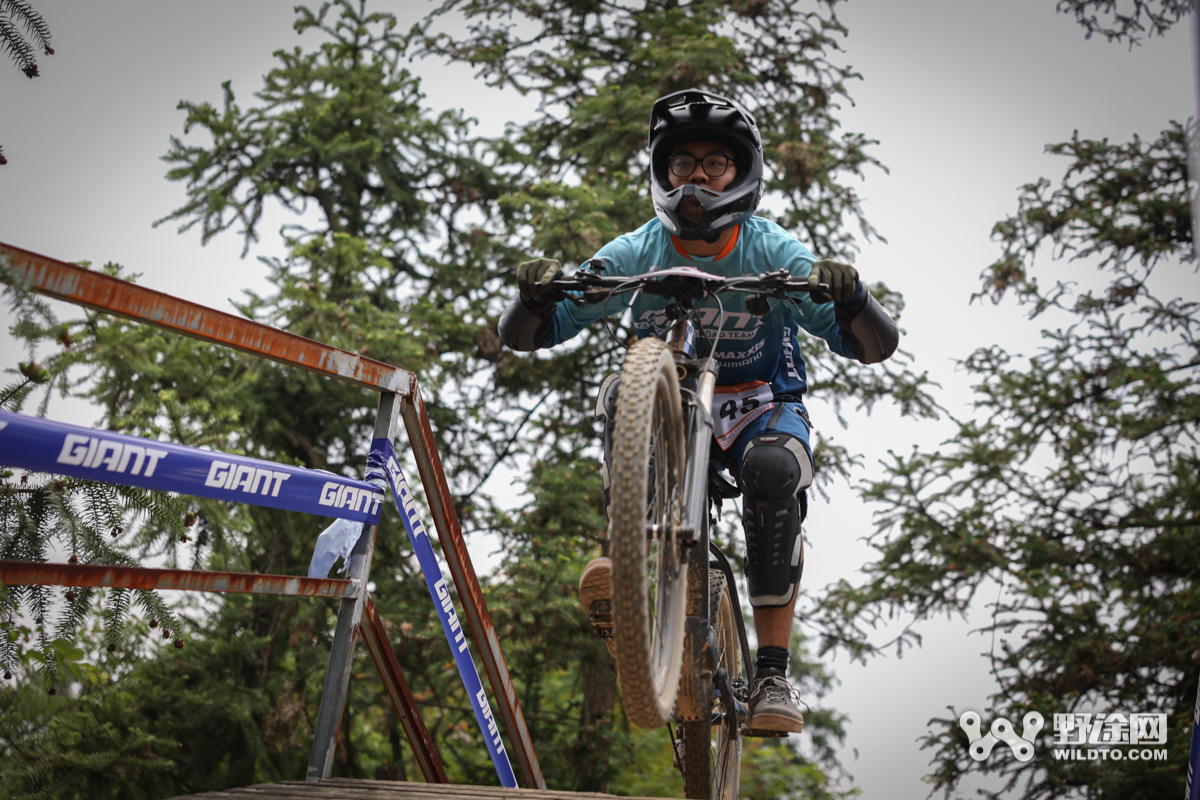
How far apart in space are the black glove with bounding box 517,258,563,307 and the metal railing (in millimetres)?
502

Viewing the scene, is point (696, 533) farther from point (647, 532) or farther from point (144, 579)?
point (144, 579)

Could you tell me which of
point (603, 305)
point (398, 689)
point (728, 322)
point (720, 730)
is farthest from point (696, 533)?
point (720, 730)

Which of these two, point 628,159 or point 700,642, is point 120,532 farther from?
point 628,159

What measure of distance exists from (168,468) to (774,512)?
184 centimetres

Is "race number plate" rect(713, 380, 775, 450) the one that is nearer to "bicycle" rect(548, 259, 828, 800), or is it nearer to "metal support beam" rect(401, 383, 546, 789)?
"bicycle" rect(548, 259, 828, 800)

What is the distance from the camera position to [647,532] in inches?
91.4

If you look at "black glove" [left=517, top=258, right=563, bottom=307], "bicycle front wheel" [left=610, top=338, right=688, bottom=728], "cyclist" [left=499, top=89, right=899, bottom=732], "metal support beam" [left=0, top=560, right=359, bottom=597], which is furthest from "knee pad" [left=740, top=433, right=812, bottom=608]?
"metal support beam" [left=0, top=560, right=359, bottom=597]

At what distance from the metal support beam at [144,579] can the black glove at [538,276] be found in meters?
1.06

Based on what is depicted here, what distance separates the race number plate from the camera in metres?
3.19

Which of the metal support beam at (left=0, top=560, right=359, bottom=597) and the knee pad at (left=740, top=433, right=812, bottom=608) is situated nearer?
the metal support beam at (left=0, top=560, right=359, bottom=597)

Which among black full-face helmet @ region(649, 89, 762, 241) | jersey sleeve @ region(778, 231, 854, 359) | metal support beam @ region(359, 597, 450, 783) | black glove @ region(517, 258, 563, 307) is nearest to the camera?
black glove @ region(517, 258, 563, 307)

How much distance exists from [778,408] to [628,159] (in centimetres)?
533

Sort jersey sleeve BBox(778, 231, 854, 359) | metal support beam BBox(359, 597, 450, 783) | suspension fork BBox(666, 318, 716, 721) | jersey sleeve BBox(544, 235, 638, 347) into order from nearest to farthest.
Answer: suspension fork BBox(666, 318, 716, 721)
metal support beam BBox(359, 597, 450, 783)
jersey sleeve BBox(778, 231, 854, 359)
jersey sleeve BBox(544, 235, 638, 347)

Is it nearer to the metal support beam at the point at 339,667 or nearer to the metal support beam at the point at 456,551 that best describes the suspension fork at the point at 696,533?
the metal support beam at the point at 456,551
